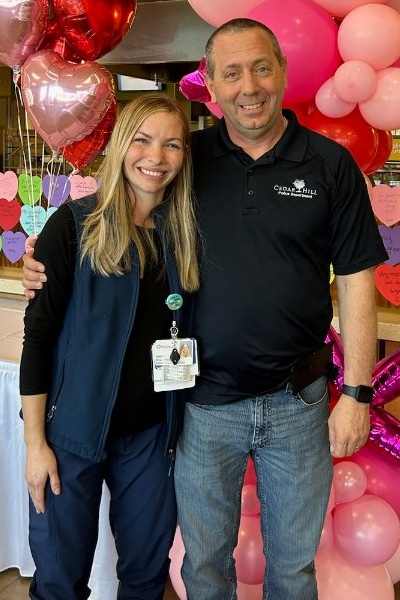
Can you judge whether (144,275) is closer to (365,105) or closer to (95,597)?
(365,105)

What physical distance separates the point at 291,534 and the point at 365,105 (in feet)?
3.33

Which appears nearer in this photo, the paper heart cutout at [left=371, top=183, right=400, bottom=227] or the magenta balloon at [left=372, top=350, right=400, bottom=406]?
the magenta balloon at [left=372, top=350, right=400, bottom=406]

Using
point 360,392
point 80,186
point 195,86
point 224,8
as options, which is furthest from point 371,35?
point 80,186

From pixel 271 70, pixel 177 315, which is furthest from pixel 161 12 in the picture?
pixel 177 315

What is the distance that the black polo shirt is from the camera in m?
1.22

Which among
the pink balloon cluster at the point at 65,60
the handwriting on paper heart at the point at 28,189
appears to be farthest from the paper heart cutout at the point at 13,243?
the pink balloon cluster at the point at 65,60

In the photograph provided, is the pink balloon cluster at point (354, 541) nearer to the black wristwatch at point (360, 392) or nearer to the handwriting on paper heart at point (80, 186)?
the black wristwatch at point (360, 392)

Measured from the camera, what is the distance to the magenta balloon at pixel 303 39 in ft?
4.73

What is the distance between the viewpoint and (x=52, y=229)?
1.17 m

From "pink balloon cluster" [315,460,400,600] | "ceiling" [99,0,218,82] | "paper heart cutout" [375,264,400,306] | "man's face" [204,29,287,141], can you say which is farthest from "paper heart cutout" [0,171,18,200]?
"pink balloon cluster" [315,460,400,600]

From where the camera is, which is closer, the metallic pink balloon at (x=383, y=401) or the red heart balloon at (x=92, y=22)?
the red heart balloon at (x=92, y=22)

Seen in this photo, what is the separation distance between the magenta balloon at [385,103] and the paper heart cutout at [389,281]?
0.80m

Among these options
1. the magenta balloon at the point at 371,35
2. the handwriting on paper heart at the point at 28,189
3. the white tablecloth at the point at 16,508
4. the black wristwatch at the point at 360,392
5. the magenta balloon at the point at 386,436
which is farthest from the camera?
the handwriting on paper heart at the point at 28,189

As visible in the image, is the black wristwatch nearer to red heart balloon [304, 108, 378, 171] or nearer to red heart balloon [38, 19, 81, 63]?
red heart balloon [304, 108, 378, 171]
